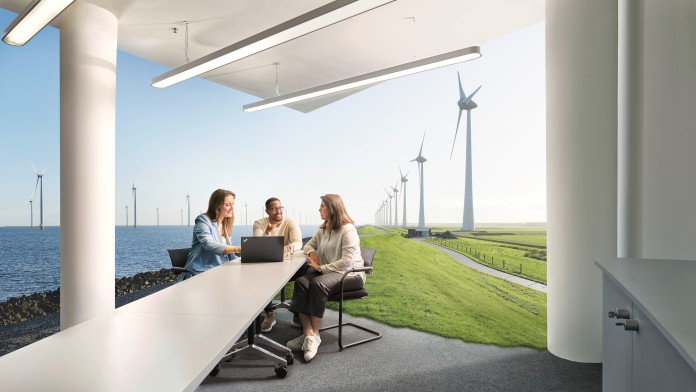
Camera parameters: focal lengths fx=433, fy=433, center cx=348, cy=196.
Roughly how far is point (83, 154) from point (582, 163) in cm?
419

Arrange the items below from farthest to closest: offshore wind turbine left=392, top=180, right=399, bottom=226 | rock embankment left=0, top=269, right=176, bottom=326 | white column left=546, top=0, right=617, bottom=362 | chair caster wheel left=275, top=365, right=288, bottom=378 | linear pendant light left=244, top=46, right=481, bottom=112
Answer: offshore wind turbine left=392, top=180, right=399, bottom=226 < rock embankment left=0, top=269, right=176, bottom=326 < linear pendant light left=244, top=46, right=481, bottom=112 < white column left=546, top=0, right=617, bottom=362 < chair caster wheel left=275, top=365, right=288, bottom=378

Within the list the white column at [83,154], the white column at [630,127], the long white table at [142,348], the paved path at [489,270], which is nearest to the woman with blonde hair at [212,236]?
the white column at [83,154]

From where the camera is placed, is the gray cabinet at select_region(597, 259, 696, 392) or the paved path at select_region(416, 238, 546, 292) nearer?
the gray cabinet at select_region(597, 259, 696, 392)

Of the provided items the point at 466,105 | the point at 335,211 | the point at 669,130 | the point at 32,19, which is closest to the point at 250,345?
the point at 335,211

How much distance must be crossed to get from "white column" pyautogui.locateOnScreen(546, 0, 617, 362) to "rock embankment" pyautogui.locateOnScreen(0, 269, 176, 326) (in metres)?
4.49

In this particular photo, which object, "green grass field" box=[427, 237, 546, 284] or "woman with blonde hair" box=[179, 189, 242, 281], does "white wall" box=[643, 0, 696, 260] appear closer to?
"green grass field" box=[427, 237, 546, 284]

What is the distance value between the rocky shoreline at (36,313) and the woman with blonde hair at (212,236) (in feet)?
1.76

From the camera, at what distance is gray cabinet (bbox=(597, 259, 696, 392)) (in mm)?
1056

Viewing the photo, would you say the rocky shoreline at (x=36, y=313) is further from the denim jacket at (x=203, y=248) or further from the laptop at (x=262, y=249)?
the laptop at (x=262, y=249)

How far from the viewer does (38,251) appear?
12.7 m

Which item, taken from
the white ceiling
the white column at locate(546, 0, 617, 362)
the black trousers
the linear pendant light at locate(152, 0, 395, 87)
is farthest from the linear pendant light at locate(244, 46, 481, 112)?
the black trousers

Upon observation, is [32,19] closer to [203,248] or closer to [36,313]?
[203,248]

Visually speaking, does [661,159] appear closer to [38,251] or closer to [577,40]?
[577,40]

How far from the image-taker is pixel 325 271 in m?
3.94
